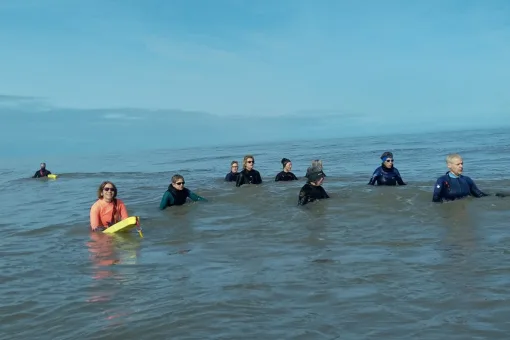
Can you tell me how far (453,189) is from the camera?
1095cm

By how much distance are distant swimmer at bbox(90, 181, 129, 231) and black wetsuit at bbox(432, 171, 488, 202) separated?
6.82 metres

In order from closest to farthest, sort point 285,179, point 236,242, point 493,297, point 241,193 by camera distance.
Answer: point 493,297 < point 236,242 < point 241,193 < point 285,179

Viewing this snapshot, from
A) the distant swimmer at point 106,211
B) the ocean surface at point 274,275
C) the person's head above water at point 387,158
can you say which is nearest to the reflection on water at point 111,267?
the ocean surface at point 274,275

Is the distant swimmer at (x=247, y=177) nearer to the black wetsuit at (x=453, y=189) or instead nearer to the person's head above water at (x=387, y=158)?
the person's head above water at (x=387, y=158)

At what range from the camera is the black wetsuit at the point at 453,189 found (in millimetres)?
10930

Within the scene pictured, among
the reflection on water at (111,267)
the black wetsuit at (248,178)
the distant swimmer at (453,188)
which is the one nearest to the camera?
the reflection on water at (111,267)

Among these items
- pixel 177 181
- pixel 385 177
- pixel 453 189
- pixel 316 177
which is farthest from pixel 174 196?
pixel 453 189

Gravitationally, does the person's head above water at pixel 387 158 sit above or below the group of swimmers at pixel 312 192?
above

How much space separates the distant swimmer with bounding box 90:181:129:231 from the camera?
34.3ft

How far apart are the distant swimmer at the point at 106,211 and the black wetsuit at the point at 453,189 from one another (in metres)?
6.82

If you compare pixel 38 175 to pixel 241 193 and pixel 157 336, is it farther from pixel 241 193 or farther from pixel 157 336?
pixel 157 336

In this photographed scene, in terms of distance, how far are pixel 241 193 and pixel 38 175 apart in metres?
22.6

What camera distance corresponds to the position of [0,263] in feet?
26.4

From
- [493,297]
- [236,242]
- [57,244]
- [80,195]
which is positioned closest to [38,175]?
[80,195]
